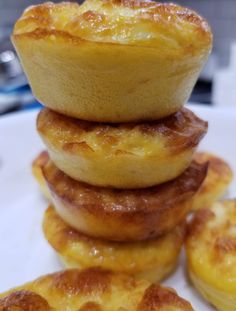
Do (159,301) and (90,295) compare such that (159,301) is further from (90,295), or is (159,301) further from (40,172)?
(40,172)

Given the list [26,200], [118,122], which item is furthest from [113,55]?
[26,200]

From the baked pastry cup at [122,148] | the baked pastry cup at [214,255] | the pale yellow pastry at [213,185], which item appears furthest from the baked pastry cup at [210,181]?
the baked pastry cup at [122,148]

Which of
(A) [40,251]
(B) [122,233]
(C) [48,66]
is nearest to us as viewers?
(C) [48,66]

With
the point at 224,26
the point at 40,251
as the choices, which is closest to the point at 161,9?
the point at 40,251

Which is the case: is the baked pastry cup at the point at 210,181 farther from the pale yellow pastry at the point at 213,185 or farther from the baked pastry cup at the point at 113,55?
the baked pastry cup at the point at 113,55

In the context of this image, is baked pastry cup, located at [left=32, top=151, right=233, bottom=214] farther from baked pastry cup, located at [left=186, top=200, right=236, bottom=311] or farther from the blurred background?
the blurred background

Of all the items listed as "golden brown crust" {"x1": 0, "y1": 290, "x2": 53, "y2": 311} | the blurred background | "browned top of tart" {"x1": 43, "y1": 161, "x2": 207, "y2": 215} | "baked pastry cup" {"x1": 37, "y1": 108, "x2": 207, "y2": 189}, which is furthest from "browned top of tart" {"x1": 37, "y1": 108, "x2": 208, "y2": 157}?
→ the blurred background

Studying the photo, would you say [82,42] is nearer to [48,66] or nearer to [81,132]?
[48,66]
